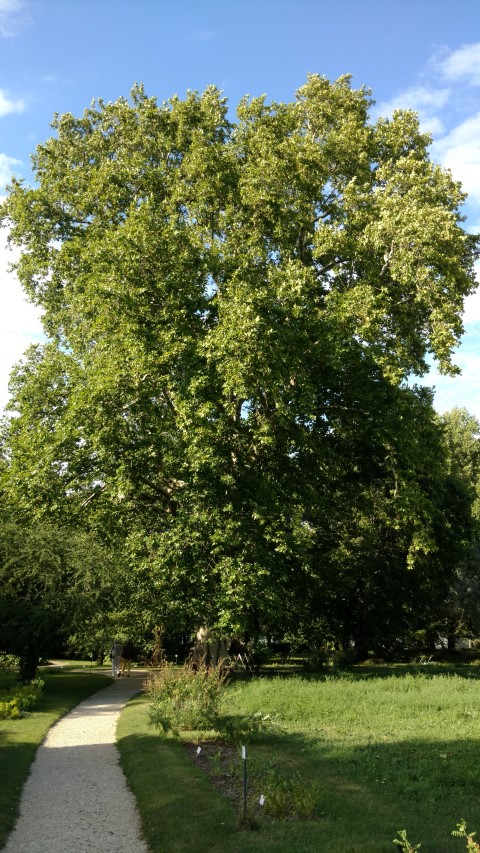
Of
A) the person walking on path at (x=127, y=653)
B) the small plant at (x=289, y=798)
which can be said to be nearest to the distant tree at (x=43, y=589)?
the person walking on path at (x=127, y=653)

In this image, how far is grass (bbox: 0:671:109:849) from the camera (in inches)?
423

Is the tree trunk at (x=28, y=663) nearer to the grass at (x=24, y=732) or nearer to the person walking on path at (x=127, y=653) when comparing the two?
the grass at (x=24, y=732)

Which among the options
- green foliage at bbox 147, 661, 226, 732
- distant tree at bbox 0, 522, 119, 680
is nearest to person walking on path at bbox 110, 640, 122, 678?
distant tree at bbox 0, 522, 119, 680

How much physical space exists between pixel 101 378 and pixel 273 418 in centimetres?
574

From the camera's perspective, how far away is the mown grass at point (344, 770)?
8297 millimetres

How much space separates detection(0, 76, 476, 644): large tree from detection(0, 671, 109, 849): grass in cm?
475

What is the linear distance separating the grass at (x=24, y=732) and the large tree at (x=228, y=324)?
15.6ft

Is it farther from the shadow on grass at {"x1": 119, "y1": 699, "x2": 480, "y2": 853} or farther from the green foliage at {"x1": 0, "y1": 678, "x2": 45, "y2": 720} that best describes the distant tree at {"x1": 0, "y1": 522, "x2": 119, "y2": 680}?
the shadow on grass at {"x1": 119, "y1": 699, "x2": 480, "y2": 853}

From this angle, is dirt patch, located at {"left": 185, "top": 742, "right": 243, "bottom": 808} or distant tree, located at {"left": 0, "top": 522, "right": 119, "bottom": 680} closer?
dirt patch, located at {"left": 185, "top": 742, "right": 243, "bottom": 808}

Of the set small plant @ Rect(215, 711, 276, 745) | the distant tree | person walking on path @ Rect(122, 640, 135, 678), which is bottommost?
small plant @ Rect(215, 711, 276, 745)

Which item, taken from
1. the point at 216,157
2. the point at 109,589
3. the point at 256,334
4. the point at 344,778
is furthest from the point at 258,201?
the point at 344,778

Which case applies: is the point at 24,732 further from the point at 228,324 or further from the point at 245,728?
the point at 228,324

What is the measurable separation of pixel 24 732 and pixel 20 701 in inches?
139

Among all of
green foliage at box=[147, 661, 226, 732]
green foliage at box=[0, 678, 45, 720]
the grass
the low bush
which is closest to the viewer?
the grass
